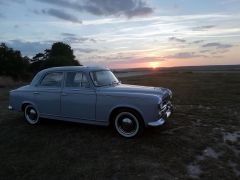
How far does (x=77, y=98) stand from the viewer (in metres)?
7.59

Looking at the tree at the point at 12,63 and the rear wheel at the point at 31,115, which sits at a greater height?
the tree at the point at 12,63

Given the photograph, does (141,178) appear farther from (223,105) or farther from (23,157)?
(223,105)

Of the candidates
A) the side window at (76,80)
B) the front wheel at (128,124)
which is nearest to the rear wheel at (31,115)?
the side window at (76,80)

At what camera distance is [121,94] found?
22.9 feet

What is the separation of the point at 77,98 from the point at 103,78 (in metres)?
0.90

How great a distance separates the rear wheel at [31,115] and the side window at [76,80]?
152 cm

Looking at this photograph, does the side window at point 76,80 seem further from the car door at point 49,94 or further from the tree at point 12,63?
the tree at point 12,63

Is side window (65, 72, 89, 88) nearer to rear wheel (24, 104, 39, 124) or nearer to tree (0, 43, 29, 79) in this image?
rear wheel (24, 104, 39, 124)

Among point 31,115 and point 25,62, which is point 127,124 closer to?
point 31,115

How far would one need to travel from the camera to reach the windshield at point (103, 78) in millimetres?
7625

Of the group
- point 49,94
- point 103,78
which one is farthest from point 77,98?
point 49,94

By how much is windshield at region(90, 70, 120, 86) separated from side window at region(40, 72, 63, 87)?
1.04 m

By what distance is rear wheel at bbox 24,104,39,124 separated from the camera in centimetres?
859

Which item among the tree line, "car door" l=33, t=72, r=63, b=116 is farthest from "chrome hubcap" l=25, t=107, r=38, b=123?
the tree line
